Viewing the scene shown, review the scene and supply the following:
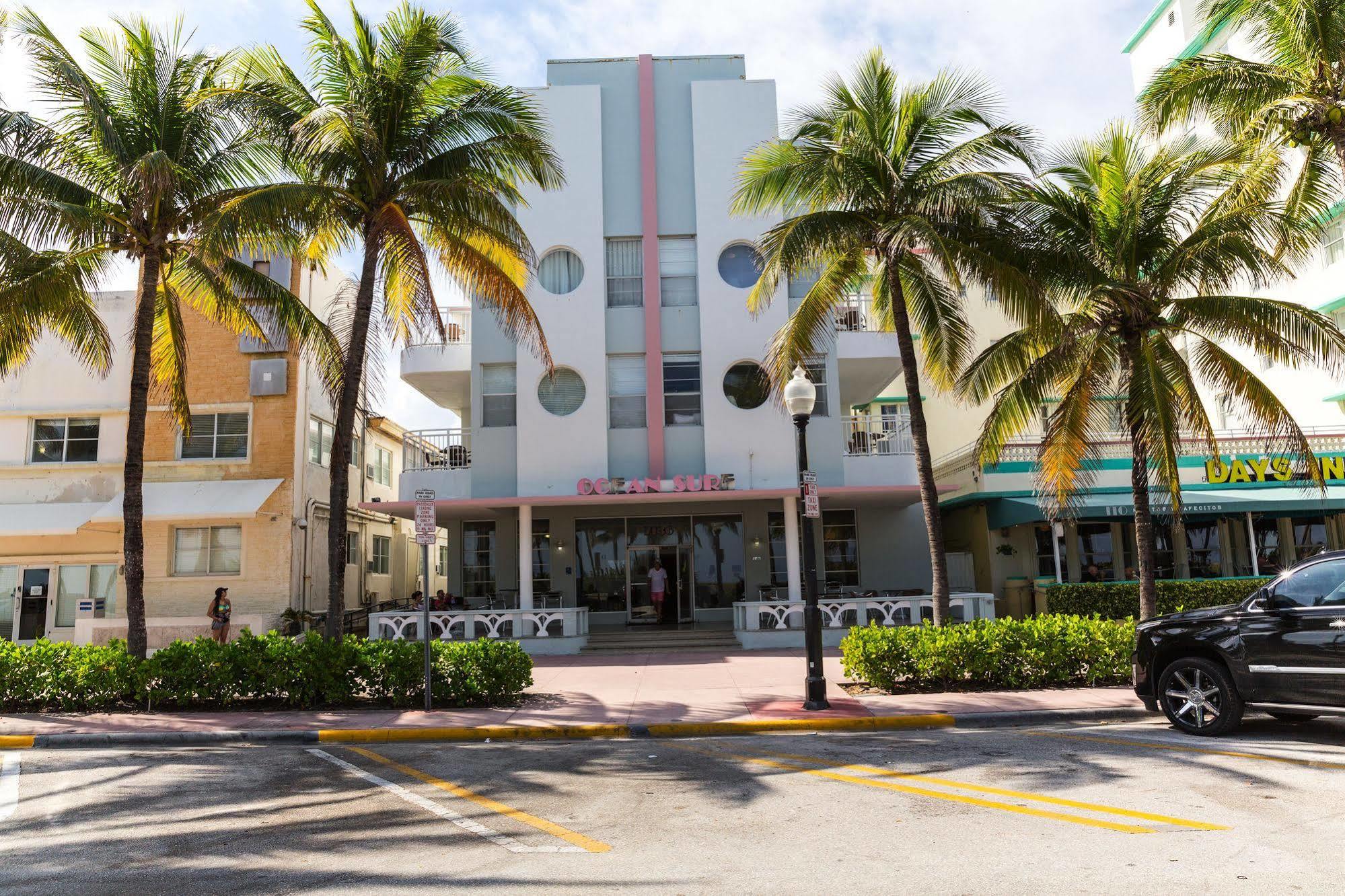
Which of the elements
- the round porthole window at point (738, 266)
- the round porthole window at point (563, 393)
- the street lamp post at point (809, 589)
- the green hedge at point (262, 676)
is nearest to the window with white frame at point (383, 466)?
the round porthole window at point (563, 393)

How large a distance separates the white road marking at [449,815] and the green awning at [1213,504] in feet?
51.8

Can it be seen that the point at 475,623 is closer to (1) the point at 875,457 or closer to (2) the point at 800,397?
(1) the point at 875,457

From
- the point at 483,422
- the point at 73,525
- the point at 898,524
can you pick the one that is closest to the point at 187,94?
the point at 483,422

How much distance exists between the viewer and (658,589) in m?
21.6

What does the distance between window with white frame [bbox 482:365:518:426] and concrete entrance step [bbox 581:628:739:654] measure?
524 cm

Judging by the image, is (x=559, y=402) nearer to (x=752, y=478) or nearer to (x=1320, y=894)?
(x=752, y=478)

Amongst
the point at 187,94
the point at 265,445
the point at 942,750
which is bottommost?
the point at 942,750

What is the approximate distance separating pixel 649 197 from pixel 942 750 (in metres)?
15.2

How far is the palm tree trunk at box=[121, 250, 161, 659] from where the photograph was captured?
40.8ft

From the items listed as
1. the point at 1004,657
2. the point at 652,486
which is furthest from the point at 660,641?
the point at 1004,657

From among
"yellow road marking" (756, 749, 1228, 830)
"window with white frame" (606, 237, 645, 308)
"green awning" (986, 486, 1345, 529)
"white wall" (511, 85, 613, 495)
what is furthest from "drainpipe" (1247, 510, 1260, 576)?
"yellow road marking" (756, 749, 1228, 830)

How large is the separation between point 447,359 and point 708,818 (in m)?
16.4

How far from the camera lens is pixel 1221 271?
1315cm

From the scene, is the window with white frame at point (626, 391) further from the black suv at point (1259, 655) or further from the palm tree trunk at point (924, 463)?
the black suv at point (1259, 655)
